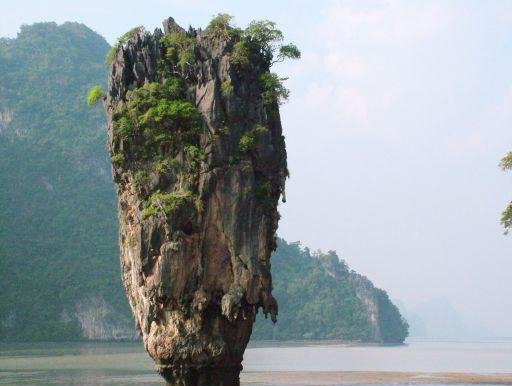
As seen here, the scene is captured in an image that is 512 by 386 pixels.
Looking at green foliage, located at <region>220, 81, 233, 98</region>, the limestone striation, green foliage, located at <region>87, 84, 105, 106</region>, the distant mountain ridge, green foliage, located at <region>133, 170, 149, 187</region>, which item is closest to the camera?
the limestone striation

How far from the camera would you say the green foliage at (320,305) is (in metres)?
143

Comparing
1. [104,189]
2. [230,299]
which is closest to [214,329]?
[230,299]

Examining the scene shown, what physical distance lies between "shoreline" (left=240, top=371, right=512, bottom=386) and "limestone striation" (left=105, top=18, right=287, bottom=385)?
10958mm

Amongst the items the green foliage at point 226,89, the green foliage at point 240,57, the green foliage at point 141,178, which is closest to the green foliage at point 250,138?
the green foliage at point 226,89

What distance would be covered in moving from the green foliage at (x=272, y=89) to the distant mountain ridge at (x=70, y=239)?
257 feet

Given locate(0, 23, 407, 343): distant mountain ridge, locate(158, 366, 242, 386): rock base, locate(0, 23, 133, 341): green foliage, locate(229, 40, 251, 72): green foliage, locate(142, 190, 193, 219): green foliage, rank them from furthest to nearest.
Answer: locate(0, 23, 407, 343): distant mountain ridge
locate(0, 23, 133, 341): green foliage
locate(229, 40, 251, 72): green foliage
locate(158, 366, 242, 386): rock base
locate(142, 190, 193, 219): green foliage

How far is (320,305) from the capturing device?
481ft

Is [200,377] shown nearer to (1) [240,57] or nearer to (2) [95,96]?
(2) [95,96]

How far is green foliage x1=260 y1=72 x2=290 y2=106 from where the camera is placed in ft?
97.6

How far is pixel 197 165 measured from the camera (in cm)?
2812

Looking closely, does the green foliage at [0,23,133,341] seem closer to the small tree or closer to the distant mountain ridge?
the distant mountain ridge

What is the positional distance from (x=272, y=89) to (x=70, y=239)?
9811 centimetres

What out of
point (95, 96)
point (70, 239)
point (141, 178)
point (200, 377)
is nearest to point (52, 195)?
point (70, 239)

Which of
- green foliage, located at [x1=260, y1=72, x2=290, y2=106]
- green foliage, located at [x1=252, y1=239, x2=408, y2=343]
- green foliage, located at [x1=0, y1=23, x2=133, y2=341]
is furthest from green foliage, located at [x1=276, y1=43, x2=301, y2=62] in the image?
green foliage, located at [x1=252, y1=239, x2=408, y2=343]
